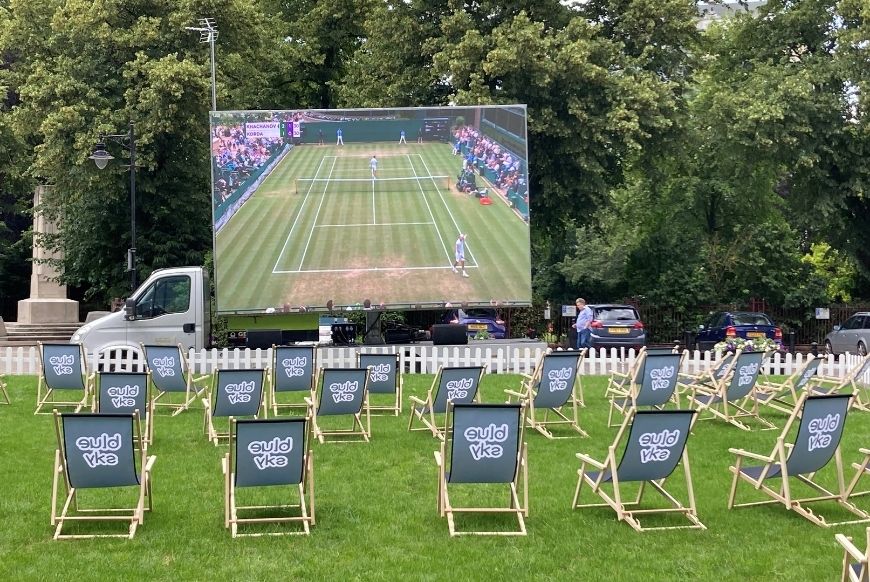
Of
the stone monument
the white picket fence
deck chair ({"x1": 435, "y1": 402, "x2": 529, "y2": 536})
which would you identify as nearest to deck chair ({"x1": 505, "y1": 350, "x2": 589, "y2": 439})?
deck chair ({"x1": 435, "y1": 402, "x2": 529, "y2": 536})

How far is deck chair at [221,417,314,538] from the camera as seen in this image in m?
6.77

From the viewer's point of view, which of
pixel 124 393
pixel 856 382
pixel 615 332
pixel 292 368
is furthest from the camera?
pixel 615 332

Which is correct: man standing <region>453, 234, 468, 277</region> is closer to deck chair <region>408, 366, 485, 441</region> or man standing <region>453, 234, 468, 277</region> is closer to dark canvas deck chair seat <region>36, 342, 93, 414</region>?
dark canvas deck chair seat <region>36, 342, 93, 414</region>

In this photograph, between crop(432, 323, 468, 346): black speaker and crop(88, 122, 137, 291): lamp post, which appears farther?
crop(88, 122, 137, 291): lamp post

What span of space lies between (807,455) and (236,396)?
5.80 meters

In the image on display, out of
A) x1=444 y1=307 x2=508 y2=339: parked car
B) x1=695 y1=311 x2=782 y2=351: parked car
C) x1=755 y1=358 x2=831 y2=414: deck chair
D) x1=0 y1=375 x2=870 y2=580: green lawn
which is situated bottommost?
x1=695 y1=311 x2=782 y2=351: parked car

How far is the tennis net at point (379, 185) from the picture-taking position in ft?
67.1

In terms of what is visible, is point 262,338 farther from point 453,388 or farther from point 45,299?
point 45,299

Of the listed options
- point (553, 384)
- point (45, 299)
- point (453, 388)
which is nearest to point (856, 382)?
point (553, 384)

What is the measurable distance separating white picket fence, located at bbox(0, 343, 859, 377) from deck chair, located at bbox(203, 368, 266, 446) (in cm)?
604

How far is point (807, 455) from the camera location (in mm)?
7449

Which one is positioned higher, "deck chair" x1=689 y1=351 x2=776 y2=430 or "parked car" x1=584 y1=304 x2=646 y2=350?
"deck chair" x1=689 y1=351 x2=776 y2=430

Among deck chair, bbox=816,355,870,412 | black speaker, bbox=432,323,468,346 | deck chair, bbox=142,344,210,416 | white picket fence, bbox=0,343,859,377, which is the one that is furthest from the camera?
black speaker, bbox=432,323,468,346

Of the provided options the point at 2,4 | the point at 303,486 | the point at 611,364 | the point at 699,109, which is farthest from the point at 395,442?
the point at 2,4
